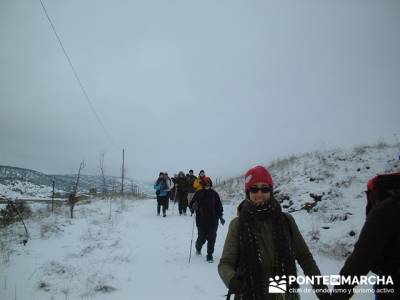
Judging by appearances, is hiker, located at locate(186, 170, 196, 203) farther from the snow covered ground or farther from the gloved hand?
the gloved hand

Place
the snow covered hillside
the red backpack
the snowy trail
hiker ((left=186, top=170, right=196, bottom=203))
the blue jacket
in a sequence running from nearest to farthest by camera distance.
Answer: the red backpack, the snowy trail, the snow covered hillside, the blue jacket, hiker ((left=186, top=170, right=196, bottom=203))

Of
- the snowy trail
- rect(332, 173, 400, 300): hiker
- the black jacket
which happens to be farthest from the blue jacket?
the black jacket

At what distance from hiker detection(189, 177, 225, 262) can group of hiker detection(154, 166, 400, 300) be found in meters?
4.85

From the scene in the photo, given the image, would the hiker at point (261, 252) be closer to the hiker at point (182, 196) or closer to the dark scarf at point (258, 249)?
the dark scarf at point (258, 249)

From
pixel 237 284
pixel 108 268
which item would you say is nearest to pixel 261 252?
pixel 237 284

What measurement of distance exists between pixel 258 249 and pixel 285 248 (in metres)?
0.25

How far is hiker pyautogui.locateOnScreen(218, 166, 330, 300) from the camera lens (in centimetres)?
242

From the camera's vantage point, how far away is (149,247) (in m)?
8.80

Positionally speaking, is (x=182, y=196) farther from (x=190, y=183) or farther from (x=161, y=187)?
(x=161, y=187)

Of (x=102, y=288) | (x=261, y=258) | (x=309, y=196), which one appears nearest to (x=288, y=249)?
(x=261, y=258)

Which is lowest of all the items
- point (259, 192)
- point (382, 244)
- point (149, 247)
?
point (149, 247)

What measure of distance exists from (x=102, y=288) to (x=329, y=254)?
588cm

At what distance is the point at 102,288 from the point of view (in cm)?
556

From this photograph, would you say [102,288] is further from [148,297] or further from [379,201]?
[379,201]
